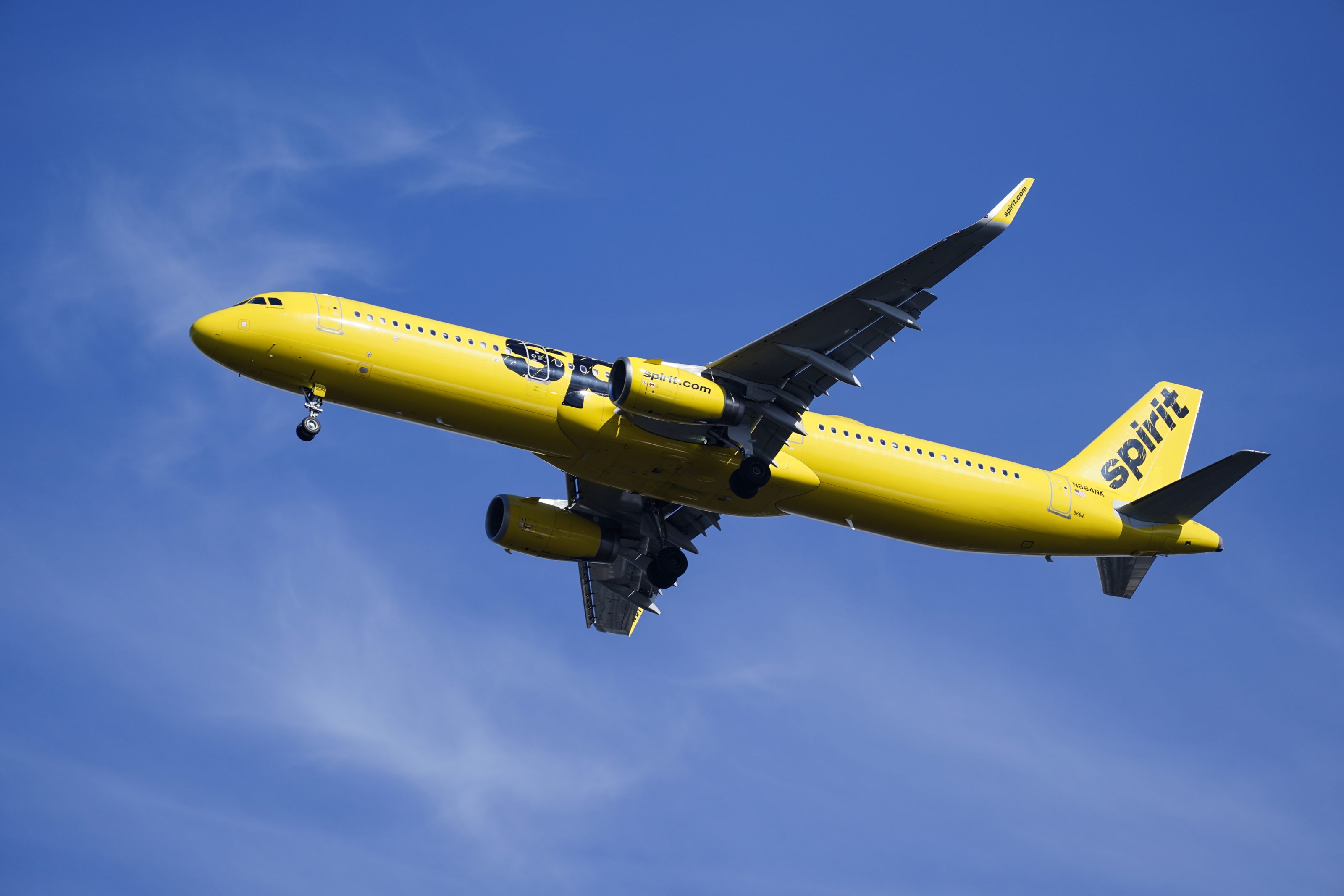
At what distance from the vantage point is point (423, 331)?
35500 mm

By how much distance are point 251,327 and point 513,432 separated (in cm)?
772

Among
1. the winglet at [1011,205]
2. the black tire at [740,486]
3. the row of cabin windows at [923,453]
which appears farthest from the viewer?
the row of cabin windows at [923,453]

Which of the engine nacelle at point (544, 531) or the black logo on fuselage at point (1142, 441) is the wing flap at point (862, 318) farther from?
the black logo on fuselage at point (1142, 441)

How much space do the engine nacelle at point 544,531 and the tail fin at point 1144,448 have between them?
16.6 m

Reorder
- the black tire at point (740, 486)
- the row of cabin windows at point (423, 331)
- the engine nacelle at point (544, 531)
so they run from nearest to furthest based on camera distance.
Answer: the row of cabin windows at point (423, 331), the black tire at point (740, 486), the engine nacelle at point (544, 531)

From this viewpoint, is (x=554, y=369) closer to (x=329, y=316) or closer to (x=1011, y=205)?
(x=329, y=316)

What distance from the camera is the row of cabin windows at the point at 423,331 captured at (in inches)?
1389

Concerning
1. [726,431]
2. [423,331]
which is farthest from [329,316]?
[726,431]

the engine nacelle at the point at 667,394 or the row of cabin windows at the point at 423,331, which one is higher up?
the row of cabin windows at the point at 423,331

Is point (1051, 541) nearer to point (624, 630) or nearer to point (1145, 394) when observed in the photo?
point (1145, 394)

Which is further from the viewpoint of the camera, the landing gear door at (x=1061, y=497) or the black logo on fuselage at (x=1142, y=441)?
the black logo on fuselage at (x=1142, y=441)

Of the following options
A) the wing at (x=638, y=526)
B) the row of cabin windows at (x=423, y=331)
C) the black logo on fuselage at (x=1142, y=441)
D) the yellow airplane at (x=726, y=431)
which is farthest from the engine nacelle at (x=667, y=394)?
the black logo on fuselage at (x=1142, y=441)

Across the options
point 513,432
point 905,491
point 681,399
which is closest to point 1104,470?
point 905,491

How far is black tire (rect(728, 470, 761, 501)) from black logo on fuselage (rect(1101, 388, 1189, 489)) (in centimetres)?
1461
